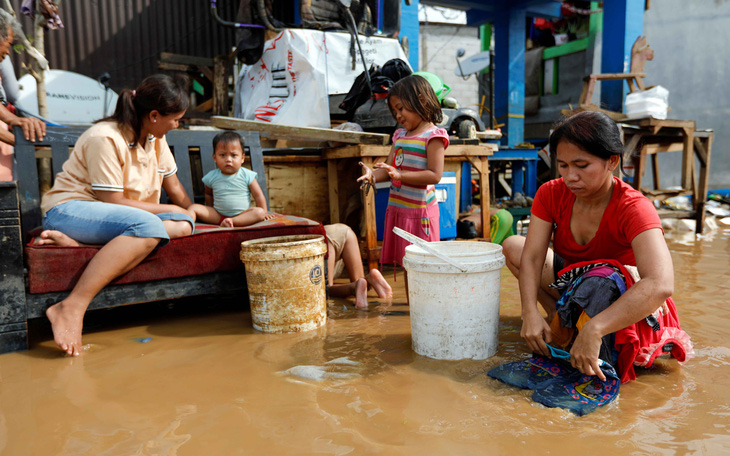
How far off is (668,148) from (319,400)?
6.65 metres

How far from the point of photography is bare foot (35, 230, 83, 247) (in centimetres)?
257

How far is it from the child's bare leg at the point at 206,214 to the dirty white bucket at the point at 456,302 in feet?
5.51

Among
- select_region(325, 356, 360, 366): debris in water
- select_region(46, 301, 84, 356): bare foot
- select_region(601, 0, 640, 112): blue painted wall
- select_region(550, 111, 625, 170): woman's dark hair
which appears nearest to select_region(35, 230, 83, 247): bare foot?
select_region(46, 301, 84, 356): bare foot

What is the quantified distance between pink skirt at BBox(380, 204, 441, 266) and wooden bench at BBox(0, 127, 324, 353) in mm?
443

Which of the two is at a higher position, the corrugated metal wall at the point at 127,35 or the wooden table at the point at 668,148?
the corrugated metal wall at the point at 127,35

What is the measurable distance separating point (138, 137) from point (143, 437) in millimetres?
1824

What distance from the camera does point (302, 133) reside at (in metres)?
4.13

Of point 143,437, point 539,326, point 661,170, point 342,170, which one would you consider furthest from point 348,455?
point 661,170

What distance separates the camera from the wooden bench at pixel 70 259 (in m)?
2.49

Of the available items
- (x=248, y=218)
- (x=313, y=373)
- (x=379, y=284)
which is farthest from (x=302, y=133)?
(x=313, y=373)

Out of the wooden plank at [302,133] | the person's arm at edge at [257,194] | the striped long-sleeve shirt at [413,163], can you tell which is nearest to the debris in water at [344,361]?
the striped long-sleeve shirt at [413,163]

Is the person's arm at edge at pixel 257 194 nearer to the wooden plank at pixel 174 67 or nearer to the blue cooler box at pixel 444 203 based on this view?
the blue cooler box at pixel 444 203

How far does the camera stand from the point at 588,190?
2.03 m

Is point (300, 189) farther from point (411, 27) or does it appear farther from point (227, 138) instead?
point (411, 27)
